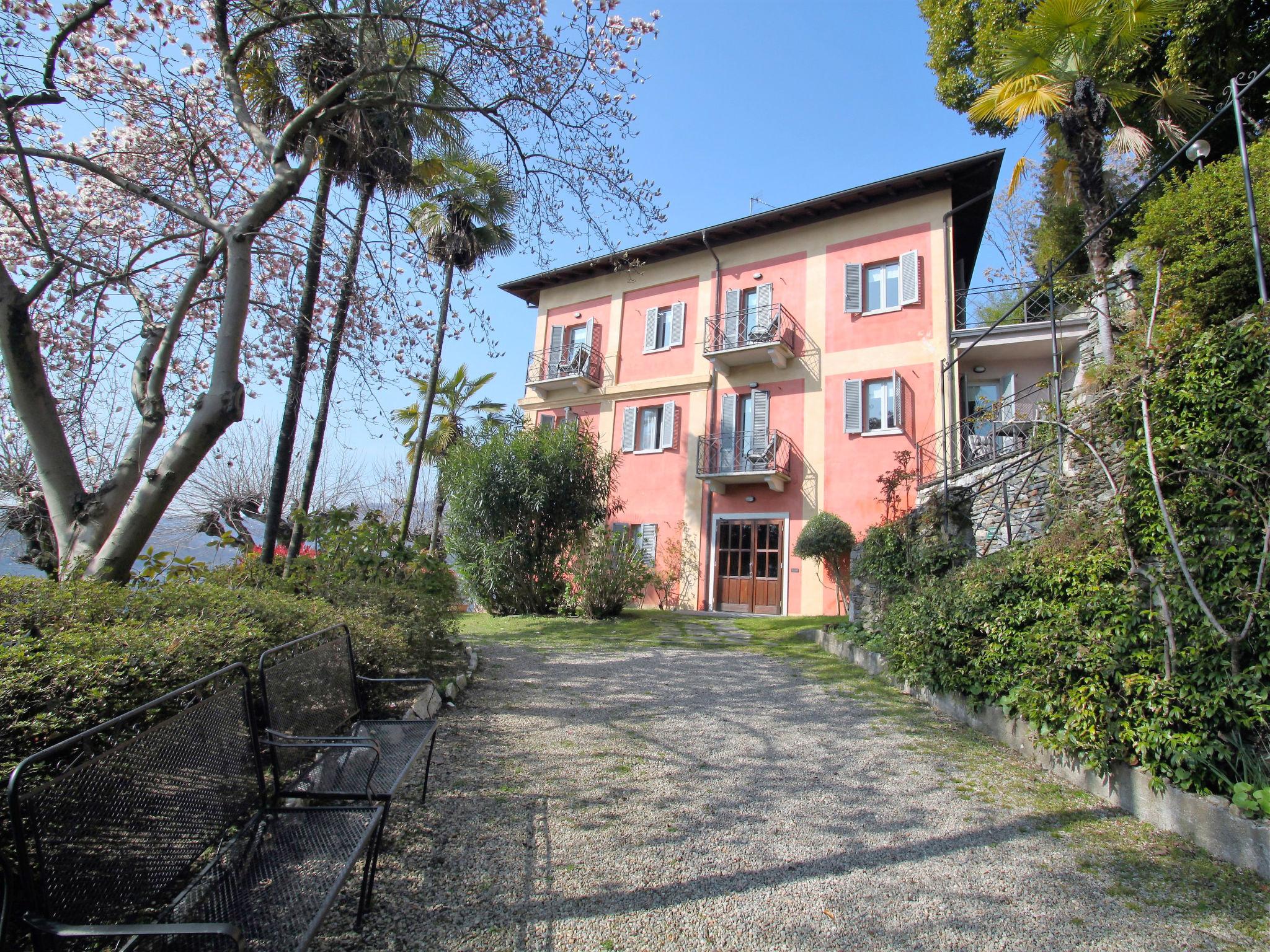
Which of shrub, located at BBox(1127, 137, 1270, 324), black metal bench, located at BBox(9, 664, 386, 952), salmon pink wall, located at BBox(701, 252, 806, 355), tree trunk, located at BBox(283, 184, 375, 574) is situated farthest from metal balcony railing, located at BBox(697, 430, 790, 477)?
black metal bench, located at BBox(9, 664, 386, 952)

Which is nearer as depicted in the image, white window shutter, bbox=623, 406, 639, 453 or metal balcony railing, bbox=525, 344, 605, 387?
white window shutter, bbox=623, 406, 639, 453

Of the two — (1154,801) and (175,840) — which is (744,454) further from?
(175,840)

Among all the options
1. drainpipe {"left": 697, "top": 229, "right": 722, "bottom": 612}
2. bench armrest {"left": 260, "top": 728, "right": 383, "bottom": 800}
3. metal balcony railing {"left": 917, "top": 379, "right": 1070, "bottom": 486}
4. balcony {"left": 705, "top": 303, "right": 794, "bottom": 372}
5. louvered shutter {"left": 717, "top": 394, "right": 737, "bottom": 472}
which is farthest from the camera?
drainpipe {"left": 697, "top": 229, "right": 722, "bottom": 612}

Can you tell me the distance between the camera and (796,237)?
15672 mm

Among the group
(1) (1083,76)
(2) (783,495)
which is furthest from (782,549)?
(1) (1083,76)

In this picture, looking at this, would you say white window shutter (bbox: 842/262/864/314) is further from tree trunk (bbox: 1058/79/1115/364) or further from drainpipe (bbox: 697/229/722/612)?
tree trunk (bbox: 1058/79/1115/364)

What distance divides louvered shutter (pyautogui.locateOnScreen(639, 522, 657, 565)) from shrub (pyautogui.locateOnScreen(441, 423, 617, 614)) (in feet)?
11.5

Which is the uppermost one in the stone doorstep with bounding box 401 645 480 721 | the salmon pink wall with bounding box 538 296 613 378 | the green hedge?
the salmon pink wall with bounding box 538 296 613 378

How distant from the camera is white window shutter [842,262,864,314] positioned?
47.4 feet

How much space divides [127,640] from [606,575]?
31.5ft

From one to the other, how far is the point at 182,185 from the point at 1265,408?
9.40 m

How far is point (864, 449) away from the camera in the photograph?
45.4 feet

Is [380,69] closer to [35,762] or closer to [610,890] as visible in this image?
[35,762]

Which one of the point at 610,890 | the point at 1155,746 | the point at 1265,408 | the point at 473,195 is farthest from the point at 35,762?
the point at 473,195
